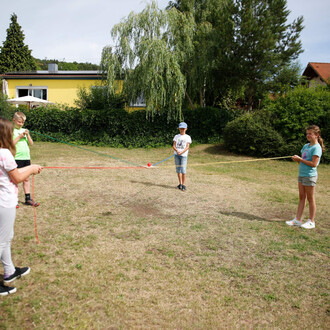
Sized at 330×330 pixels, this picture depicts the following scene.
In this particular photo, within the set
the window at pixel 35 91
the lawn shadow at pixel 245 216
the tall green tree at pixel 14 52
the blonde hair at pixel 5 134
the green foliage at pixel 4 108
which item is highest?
the tall green tree at pixel 14 52

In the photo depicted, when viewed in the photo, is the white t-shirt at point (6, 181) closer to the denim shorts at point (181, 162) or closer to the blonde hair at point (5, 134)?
the blonde hair at point (5, 134)

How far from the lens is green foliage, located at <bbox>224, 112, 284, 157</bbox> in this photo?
13.7 m

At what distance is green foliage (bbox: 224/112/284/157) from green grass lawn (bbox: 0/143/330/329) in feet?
20.8

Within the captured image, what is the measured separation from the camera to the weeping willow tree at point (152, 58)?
50.0 feet

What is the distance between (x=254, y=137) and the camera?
548 inches

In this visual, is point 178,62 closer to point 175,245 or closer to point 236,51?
point 236,51

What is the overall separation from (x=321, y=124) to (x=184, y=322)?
45.0ft

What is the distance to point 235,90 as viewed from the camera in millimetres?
18312

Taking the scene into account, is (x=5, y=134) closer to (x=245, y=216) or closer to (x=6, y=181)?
(x=6, y=181)

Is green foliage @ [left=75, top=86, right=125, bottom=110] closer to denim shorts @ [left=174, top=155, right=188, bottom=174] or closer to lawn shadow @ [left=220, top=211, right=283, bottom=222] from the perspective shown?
denim shorts @ [left=174, top=155, right=188, bottom=174]

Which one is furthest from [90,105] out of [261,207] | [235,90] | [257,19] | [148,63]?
[261,207]

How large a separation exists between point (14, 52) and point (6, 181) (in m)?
41.1

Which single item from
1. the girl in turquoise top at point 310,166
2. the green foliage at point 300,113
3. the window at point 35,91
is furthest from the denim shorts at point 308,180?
the window at point 35,91

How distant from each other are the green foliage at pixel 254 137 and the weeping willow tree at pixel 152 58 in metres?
3.55
